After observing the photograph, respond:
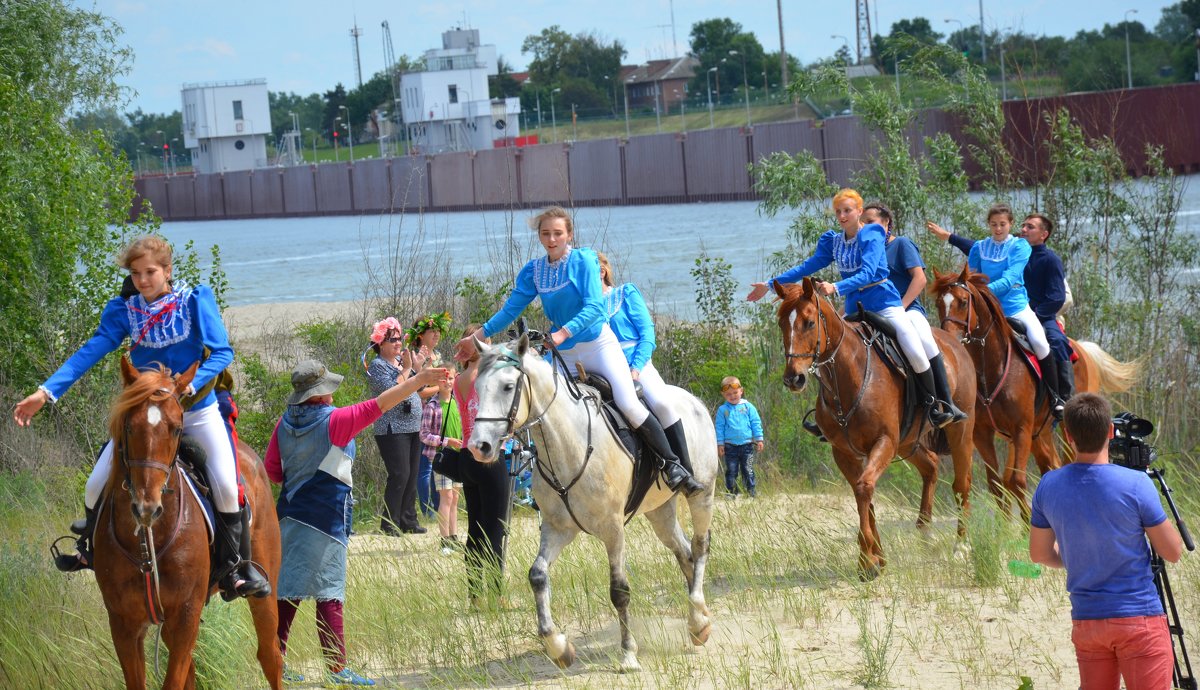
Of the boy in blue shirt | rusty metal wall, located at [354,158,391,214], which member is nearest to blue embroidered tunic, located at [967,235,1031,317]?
the boy in blue shirt

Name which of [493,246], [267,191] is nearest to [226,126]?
Answer: [267,191]

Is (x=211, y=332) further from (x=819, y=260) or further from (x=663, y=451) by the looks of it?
(x=819, y=260)

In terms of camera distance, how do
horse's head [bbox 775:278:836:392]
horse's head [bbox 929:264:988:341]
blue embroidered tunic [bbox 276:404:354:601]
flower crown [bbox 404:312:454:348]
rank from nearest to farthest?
blue embroidered tunic [bbox 276:404:354:601], horse's head [bbox 775:278:836:392], flower crown [bbox 404:312:454:348], horse's head [bbox 929:264:988:341]

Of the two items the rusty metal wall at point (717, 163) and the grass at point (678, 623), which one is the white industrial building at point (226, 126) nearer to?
the rusty metal wall at point (717, 163)

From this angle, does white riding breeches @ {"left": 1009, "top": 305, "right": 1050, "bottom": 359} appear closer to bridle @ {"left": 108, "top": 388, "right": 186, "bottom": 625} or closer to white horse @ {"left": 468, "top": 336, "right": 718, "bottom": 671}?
white horse @ {"left": 468, "top": 336, "right": 718, "bottom": 671}

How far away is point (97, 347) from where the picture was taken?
6.24m

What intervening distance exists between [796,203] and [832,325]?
29.1ft

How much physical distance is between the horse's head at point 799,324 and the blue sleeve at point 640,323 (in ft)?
3.09

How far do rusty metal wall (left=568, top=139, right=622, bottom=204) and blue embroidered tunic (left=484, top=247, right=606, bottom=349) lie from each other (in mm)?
81149

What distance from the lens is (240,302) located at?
47250 millimetres

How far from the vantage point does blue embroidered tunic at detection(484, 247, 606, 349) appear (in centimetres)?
734

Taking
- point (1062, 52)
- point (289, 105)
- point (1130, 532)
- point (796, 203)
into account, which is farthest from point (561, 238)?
point (289, 105)

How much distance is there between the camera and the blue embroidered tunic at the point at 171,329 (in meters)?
6.30

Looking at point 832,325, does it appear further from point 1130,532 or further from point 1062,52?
point 1062,52
